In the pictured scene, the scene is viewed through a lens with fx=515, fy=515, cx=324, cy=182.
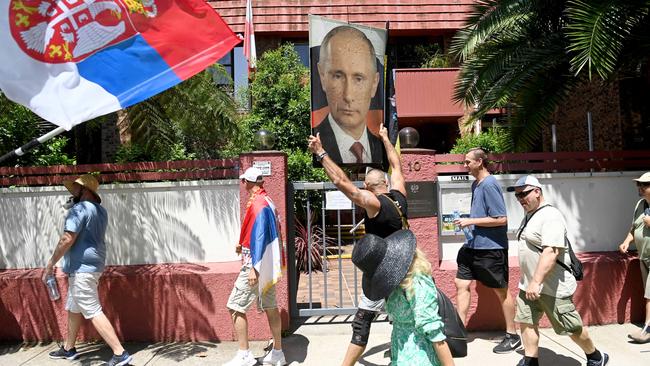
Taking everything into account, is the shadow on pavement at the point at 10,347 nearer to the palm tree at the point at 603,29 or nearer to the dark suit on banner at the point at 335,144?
the dark suit on banner at the point at 335,144

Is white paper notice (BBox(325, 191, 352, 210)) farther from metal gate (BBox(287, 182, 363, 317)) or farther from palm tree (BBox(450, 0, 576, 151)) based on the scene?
palm tree (BBox(450, 0, 576, 151))

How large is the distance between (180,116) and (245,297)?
4901 millimetres

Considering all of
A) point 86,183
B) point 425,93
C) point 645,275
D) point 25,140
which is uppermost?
point 425,93

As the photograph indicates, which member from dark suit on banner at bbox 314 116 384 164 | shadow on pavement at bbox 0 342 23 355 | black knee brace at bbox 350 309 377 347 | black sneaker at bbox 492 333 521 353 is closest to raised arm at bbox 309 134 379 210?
black knee brace at bbox 350 309 377 347

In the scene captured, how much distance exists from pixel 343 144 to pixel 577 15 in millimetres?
2866

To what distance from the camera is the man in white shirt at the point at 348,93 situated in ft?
16.7

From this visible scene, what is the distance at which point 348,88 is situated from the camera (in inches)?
204

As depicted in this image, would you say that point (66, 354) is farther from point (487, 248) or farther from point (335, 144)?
point (487, 248)

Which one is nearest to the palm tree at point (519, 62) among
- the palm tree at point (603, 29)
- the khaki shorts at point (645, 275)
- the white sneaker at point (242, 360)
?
the palm tree at point (603, 29)

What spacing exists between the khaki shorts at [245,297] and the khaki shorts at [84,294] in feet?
4.09

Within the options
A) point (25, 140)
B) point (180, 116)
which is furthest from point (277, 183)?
point (25, 140)

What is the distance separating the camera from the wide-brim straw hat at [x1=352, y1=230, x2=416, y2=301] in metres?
2.93

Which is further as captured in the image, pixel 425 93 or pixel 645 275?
pixel 425 93

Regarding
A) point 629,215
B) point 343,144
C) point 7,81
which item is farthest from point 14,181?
point 629,215
